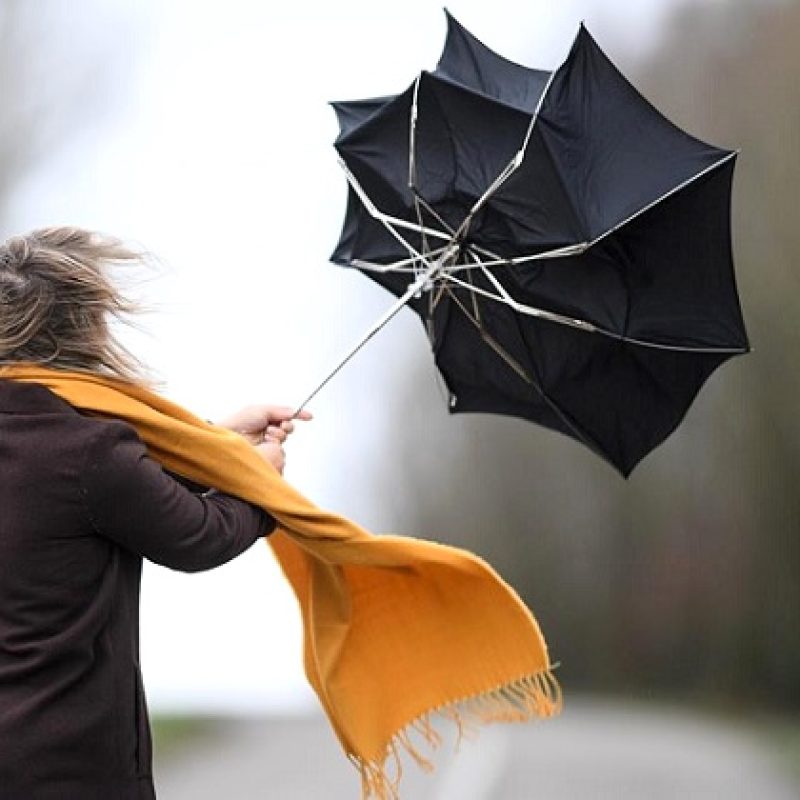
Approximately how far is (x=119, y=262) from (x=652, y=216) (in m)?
0.92

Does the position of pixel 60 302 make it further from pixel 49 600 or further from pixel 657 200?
pixel 657 200

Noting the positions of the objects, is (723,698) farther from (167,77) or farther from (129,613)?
(129,613)

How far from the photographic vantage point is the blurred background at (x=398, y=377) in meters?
5.87

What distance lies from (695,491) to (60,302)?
4391 millimetres

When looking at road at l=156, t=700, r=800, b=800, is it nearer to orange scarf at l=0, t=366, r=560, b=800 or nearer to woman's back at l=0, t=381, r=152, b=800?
orange scarf at l=0, t=366, r=560, b=800

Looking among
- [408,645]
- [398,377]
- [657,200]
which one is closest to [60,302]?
[408,645]

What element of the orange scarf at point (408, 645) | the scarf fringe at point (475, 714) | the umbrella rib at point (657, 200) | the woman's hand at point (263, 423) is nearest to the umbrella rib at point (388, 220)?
the umbrella rib at point (657, 200)

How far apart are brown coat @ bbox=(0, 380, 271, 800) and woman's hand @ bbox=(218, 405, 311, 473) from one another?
1.36ft

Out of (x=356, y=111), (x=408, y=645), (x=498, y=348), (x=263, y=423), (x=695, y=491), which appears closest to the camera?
(x=263, y=423)

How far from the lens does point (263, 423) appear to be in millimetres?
2451

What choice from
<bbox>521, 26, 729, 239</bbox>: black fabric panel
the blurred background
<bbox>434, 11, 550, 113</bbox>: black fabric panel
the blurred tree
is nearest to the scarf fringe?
<bbox>521, 26, 729, 239</bbox>: black fabric panel

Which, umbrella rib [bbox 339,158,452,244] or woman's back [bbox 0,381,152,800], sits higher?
umbrella rib [bbox 339,158,452,244]

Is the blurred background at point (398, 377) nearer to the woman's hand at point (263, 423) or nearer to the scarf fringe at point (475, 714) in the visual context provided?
the scarf fringe at point (475, 714)

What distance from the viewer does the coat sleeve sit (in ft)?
6.35
